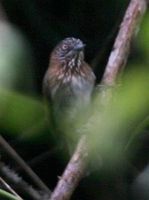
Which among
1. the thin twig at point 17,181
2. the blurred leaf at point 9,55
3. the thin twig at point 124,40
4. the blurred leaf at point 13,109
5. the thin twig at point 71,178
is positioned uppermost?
the blurred leaf at point 9,55

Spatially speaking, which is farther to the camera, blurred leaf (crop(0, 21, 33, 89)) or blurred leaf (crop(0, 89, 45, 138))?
blurred leaf (crop(0, 89, 45, 138))

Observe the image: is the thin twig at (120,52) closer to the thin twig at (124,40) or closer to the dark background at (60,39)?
the thin twig at (124,40)

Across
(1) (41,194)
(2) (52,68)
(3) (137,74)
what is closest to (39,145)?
(1) (41,194)

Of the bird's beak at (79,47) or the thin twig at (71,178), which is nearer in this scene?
the thin twig at (71,178)

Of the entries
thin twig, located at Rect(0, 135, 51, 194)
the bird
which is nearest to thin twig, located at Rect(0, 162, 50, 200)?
thin twig, located at Rect(0, 135, 51, 194)

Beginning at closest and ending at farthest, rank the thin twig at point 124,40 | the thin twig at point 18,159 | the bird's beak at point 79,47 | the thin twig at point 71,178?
the thin twig at point 71,178, the thin twig at point 124,40, the thin twig at point 18,159, the bird's beak at point 79,47

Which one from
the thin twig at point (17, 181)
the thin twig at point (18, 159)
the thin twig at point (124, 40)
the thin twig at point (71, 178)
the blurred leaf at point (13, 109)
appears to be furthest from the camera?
the thin twig at point (17, 181)

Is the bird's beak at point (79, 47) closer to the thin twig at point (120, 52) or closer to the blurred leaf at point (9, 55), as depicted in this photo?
the thin twig at point (120, 52)

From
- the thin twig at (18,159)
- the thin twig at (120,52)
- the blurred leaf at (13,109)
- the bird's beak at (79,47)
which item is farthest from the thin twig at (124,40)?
the blurred leaf at (13,109)

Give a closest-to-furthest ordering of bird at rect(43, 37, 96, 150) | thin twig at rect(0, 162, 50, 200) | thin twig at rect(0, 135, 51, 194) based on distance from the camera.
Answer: thin twig at rect(0, 135, 51, 194) → thin twig at rect(0, 162, 50, 200) → bird at rect(43, 37, 96, 150)

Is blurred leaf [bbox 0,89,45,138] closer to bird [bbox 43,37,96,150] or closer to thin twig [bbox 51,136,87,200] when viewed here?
thin twig [bbox 51,136,87,200]

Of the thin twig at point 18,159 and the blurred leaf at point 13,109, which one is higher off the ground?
the blurred leaf at point 13,109
